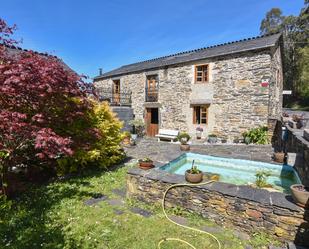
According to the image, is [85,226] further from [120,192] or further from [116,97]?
[116,97]

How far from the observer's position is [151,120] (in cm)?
1532

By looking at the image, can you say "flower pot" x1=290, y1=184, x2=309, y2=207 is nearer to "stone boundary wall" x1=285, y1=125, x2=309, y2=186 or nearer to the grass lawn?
the grass lawn

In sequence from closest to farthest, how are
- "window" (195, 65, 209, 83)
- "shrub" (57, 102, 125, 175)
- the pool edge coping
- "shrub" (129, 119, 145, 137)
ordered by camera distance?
the pool edge coping < "shrub" (57, 102, 125, 175) < "window" (195, 65, 209, 83) < "shrub" (129, 119, 145, 137)

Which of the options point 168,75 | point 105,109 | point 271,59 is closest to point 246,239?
point 105,109

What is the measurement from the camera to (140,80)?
1534 centimetres

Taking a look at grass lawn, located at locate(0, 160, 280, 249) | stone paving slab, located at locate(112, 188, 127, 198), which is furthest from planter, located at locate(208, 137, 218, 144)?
grass lawn, located at locate(0, 160, 280, 249)

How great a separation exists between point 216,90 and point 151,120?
5662 mm

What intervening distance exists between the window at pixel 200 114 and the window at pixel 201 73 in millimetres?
1636

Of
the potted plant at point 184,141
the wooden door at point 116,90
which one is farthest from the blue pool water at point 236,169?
the wooden door at point 116,90

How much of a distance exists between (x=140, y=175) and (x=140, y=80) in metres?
11.8

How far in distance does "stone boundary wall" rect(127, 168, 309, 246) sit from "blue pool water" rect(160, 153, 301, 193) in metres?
1.09

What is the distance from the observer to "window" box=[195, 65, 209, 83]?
11.9 metres

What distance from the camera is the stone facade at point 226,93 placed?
9977 millimetres

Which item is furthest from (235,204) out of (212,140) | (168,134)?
(168,134)
